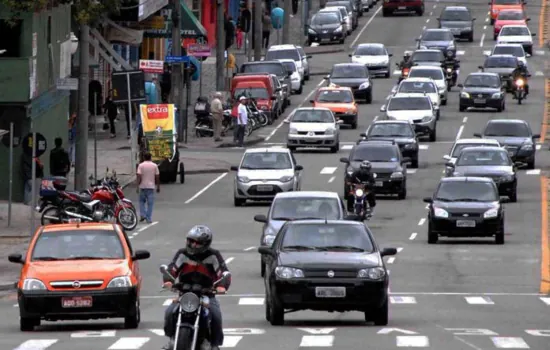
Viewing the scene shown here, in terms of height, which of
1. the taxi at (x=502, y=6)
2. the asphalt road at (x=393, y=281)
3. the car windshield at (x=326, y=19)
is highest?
the taxi at (x=502, y=6)

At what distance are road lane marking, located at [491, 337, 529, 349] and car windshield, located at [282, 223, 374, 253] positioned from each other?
8.51 ft

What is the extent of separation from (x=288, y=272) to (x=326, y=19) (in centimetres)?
7372

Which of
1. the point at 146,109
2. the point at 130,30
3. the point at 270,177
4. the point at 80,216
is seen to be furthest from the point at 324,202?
the point at 130,30

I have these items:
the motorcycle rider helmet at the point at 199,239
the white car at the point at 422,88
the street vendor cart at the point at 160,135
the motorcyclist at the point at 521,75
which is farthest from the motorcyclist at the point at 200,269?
the motorcyclist at the point at 521,75

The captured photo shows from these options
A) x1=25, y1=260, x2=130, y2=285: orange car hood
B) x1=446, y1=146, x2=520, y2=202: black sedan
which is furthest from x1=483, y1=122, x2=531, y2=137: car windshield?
x1=25, y1=260, x2=130, y2=285: orange car hood

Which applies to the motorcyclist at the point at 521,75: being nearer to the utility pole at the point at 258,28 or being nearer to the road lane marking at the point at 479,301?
the utility pole at the point at 258,28

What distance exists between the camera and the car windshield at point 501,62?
Result: 256ft

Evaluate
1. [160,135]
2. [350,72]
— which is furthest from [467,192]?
[350,72]

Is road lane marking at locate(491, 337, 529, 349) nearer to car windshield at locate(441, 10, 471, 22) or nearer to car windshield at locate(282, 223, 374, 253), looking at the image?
car windshield at locate(282, 223, 374, 253)

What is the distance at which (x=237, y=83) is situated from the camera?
68.5 m

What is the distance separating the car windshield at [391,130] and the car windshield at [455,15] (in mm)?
42063

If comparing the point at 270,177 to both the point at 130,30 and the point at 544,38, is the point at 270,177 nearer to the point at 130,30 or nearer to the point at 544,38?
the point at 130,30

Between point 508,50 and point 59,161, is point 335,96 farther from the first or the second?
point 59,161

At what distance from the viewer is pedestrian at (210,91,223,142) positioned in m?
62.5
